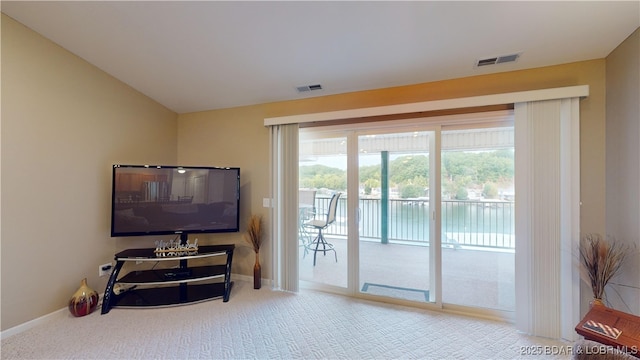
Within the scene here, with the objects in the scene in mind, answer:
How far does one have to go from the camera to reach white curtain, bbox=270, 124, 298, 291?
3.05 meters

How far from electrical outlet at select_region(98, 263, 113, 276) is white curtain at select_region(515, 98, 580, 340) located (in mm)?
4241

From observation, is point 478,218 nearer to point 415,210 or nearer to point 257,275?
point 415,210

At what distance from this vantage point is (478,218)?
2.59 metres

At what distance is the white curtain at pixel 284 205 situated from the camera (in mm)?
3053

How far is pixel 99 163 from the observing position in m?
2.79

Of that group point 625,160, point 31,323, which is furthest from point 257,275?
point 625,160

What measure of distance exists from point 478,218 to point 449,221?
10.8 inches

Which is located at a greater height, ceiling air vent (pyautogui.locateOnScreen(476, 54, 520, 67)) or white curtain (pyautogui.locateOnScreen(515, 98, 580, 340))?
ceiling air vent (pyautogui.locateOnScreen(476, 54, 520, 67))

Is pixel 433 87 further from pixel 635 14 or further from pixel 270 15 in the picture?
pixel 270 15

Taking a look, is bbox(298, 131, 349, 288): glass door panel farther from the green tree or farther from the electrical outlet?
the electrical outlet

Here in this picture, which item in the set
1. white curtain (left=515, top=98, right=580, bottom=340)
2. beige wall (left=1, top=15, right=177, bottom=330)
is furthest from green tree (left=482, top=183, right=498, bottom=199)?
beige wall (left=1, top=15, right=177, bottom=330)

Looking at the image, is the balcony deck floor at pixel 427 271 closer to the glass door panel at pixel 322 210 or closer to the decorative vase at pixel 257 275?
the glass door panel at pixel 322 210

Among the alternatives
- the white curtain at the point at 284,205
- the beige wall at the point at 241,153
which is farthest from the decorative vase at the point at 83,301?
the white curtain at the point at 284,205

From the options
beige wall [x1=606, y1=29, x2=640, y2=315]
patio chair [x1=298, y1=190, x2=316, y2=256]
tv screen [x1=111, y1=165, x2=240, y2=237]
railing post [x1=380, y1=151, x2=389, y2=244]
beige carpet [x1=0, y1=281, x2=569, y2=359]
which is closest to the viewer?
beige wall [x1=606, y1=29, x2=640, y2=315]
